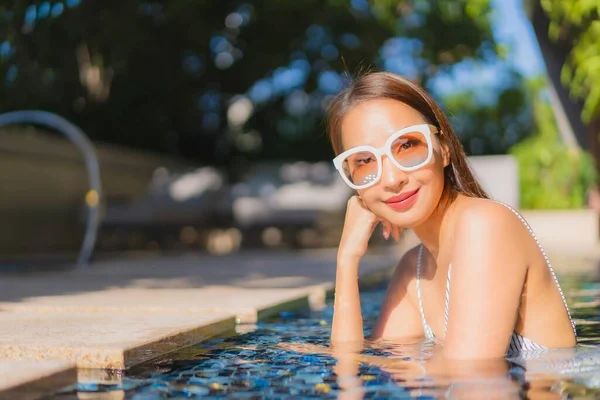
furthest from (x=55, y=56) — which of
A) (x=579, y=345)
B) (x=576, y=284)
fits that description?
(x=579, y=345)

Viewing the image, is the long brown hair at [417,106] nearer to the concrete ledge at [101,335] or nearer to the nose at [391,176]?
the nose at [391,176]

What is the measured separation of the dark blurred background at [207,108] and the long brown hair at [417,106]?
12.5 metres

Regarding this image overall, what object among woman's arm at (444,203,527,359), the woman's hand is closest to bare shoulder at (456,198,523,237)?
woman's arm at (444,203,527,359)

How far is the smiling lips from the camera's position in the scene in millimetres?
2684

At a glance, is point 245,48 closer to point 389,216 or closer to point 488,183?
point 488,183

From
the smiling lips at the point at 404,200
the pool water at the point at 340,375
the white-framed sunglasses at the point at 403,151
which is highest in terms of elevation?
the white-framed sunglasses at the point at 403,151

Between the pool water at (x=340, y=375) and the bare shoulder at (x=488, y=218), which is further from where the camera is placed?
the bare shoulder at (x=488, y=218)

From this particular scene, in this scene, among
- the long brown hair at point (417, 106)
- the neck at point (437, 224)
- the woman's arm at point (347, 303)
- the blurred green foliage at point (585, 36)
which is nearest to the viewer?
the long brown hair at point (417, 106)

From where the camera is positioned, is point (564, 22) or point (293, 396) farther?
point (564, 22)

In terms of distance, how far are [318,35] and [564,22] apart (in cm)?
1357

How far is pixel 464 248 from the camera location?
2547 mm

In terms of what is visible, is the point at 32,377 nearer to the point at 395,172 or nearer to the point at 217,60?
the point at 395,172

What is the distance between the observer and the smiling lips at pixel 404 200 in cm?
268

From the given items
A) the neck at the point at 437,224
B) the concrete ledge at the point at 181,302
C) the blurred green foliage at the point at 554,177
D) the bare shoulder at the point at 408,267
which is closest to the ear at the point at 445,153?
the neck at the point at 437,224
